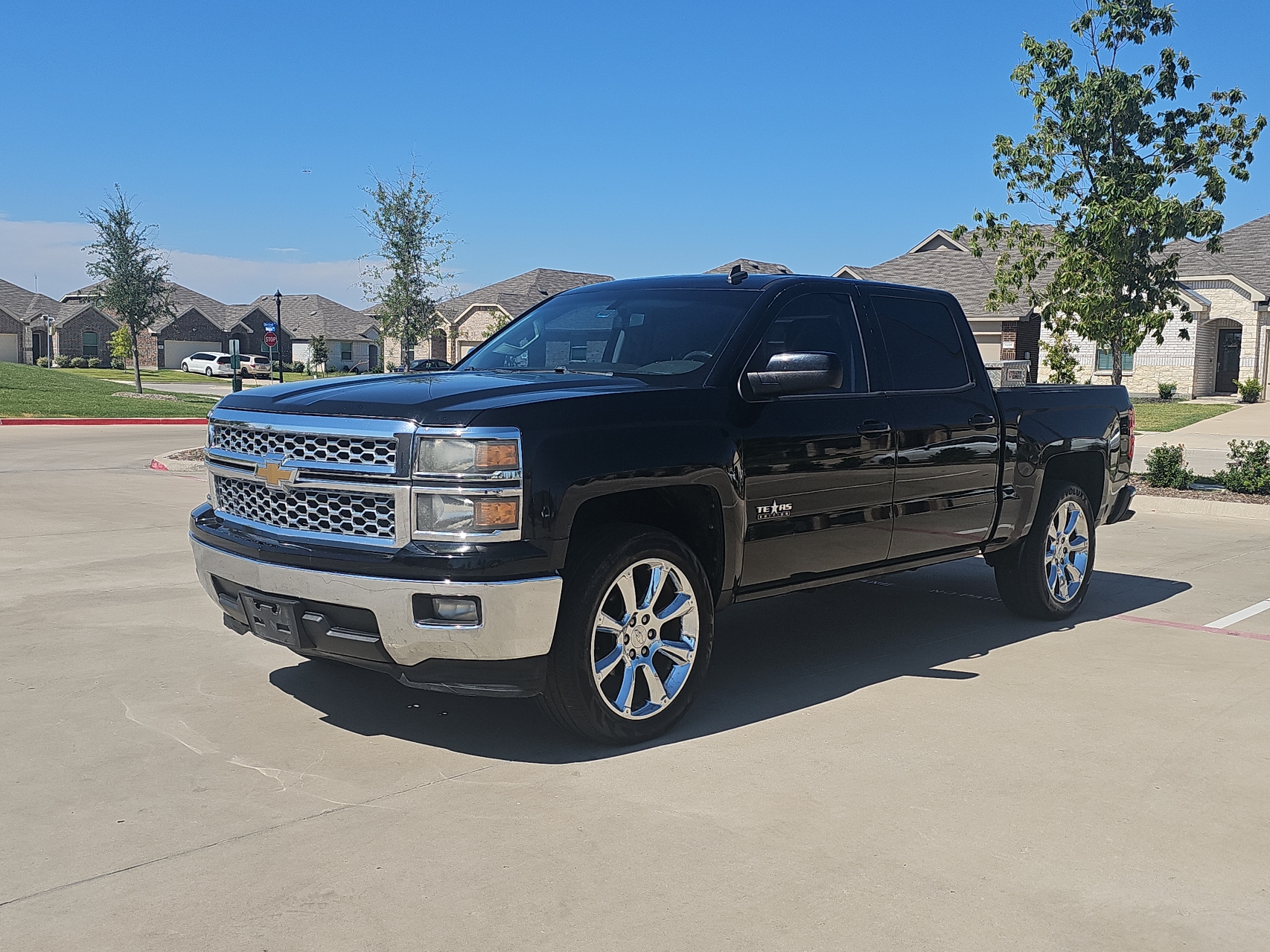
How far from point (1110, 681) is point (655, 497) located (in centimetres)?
278

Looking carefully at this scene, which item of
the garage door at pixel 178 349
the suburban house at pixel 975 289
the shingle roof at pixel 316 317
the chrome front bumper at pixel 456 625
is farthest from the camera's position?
the shingle roof at pixel 316 317

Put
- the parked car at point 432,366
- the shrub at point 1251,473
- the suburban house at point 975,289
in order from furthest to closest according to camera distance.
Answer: the suburban house at point 975,289 → the shrub at point 1251,473 → the parked car at point 432,366

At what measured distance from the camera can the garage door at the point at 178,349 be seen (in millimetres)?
86625

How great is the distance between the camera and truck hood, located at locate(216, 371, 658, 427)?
183 inches

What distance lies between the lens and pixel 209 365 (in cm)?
7488

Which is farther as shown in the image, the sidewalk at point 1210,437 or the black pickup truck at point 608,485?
the sidewalk at point 1210,437

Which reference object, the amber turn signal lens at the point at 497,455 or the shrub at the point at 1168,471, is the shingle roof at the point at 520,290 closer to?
the shrub at the point at 1168,471

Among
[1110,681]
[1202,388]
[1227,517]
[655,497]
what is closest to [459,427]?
[655,497]

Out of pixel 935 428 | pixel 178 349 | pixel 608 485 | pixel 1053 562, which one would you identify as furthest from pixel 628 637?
pixel 178 349

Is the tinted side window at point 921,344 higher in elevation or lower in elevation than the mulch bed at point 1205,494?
higher

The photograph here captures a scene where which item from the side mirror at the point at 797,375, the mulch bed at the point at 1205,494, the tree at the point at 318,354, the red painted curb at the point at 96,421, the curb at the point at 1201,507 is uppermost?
the tree at the point at 318,354

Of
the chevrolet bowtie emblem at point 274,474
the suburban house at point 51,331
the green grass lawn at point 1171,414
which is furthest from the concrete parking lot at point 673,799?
the suburban house at point 51,331

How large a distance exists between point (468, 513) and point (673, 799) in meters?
1.32

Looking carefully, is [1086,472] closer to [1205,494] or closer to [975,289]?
[1205,494]
